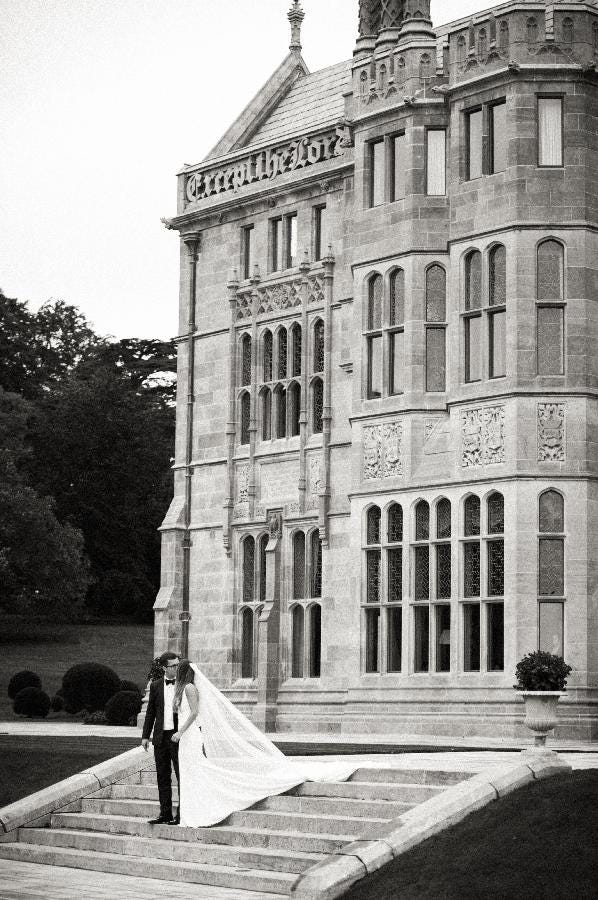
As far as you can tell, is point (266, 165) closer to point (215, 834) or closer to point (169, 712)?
point (169, 712)

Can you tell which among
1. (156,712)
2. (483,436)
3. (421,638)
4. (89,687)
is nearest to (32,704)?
(89,687)

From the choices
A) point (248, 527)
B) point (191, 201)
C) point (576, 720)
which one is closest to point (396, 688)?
point (576, 720)

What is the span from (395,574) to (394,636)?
3.84 feet

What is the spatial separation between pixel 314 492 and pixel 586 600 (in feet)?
25.4

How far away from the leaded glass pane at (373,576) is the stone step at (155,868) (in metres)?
12.8

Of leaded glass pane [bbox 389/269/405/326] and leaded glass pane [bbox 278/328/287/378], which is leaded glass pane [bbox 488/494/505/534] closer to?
leaded glass pane [bbox 389/269/405/326]

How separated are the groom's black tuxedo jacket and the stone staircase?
1.00m

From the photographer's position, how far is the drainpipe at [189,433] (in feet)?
118

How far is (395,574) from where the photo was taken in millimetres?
29953

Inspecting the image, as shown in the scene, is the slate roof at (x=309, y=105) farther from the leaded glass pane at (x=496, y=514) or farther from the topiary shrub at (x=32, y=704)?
the topiary shrub at (x=32, y=704)

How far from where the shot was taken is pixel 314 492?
33.3 m

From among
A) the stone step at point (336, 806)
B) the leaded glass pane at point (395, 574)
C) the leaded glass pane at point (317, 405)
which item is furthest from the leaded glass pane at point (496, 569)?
the stone step at point (336, 806)

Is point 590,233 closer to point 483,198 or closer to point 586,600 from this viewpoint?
point 483,198

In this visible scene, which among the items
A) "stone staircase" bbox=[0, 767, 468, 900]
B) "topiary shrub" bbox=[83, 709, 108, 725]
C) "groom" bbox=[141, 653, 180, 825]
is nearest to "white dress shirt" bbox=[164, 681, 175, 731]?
"groom" bbox=[141, 653, 180, 825]
